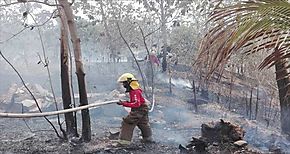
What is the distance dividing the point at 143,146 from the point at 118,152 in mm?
697

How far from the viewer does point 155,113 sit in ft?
42.5

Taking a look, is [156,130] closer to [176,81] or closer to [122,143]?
[122,143]

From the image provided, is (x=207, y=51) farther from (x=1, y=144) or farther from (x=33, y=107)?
(x=33, y=107)

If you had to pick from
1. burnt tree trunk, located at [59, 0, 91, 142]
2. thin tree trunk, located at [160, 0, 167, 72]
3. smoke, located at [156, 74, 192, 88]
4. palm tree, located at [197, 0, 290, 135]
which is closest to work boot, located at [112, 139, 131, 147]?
burnt tree trunk, located at [59, 0, 91, 142]

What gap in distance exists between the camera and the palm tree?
2.56m

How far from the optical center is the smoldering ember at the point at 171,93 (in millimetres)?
2803

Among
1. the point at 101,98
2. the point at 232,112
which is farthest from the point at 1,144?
the point at 232,112

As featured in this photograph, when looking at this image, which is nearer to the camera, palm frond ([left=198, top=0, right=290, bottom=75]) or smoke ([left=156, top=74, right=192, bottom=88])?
palm frond ([left=198, top=0, right=290, bottom=75])

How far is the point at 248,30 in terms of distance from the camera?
2.62m

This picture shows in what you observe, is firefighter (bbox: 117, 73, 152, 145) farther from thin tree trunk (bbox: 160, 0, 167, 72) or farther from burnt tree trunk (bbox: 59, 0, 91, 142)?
thin tree trunk (bbox: 160, 0, 167, 72)

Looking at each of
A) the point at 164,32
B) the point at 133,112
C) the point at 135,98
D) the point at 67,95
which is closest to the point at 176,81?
the point at 164,32

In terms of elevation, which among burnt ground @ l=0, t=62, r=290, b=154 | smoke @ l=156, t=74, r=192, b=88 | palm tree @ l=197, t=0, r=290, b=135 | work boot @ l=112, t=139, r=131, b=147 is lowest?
burnt ground @ l=0, t=62, r=290, b=154

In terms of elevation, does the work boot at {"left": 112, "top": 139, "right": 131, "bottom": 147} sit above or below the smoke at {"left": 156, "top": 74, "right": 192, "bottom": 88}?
below

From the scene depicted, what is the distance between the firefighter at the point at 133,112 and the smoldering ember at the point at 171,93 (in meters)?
0.02
